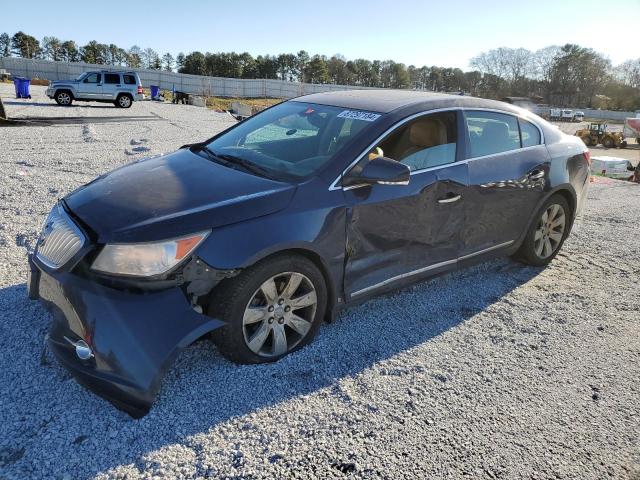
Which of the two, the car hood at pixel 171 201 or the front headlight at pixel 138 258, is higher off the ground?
the car hood at pixel 171 201

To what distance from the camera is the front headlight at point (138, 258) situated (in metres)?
2.57

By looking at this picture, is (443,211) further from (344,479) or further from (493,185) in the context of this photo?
(344,479)

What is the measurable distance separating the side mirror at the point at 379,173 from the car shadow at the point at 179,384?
3.57 feet

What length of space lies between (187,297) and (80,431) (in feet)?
2.66

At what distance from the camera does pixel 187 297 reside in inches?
104

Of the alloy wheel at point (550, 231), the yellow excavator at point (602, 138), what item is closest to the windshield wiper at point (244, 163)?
the alloy wheel at point (550, 231)

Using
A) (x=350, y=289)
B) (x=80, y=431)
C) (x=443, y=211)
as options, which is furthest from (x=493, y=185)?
(x=80, y=431)

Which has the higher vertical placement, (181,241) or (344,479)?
(181,241)

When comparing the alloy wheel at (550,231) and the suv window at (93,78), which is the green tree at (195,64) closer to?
the suv window at (93,78)

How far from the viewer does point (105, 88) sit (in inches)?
949

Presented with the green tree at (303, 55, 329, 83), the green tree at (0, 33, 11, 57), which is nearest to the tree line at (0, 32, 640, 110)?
the green tree at (303, 55, 329, 83)

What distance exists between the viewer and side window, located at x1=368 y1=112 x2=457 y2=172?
11.7 ft

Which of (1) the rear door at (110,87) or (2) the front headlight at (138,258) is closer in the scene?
(2) the front headlight at (138,258)

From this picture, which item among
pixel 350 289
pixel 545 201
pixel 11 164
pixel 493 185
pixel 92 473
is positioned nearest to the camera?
pixel 92 473
